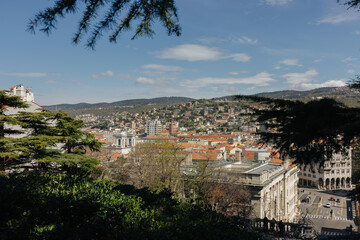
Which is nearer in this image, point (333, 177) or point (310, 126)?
point (310, 126)

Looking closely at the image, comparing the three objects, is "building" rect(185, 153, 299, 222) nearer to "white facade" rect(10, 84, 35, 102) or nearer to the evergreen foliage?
the evergreen foliage

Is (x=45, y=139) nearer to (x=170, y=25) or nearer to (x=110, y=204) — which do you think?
(x=110, y=204)

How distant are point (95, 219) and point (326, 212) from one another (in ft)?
140

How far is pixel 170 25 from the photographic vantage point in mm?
3117

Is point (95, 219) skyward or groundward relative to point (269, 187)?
skyward

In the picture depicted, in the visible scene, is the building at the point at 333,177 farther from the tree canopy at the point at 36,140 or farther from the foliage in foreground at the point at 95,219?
the foliage in foreground at the point at 95,219

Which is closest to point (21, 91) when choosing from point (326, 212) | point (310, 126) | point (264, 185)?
point (264, 185)

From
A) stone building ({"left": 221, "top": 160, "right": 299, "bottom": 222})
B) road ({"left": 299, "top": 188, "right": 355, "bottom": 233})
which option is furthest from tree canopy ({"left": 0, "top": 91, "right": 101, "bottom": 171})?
road ({"left": 299, "top": 188, "right": 355, "bottom": 233})

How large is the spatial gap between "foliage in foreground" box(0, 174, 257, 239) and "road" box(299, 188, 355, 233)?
24665mm

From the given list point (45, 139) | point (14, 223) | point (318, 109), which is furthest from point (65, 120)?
point (318, 109)

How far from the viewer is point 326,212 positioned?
38125mm

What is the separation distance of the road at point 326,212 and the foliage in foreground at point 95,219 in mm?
24665

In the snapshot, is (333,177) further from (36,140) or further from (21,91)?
(36,140)

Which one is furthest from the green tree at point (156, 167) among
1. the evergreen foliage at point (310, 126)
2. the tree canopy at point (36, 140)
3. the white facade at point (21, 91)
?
the evergreen foliage at point (310, 126)
